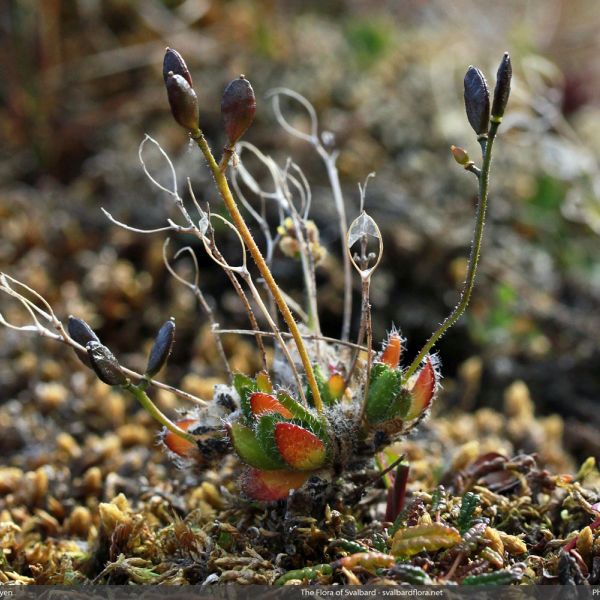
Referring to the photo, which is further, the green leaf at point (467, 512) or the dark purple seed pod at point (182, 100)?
the green leaf at point (467, 512)

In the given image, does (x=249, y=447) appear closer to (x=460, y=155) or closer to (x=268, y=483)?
(x=268, y=483)

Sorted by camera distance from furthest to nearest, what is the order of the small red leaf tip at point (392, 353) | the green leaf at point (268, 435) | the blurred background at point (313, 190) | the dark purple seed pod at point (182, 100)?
1. the blurred background at point (313, 190)
2. the small red leaf tip at point (392, 353)
3. the green leaf at point (268, 435)
4. the dark purple seed pod at point (182, 100)

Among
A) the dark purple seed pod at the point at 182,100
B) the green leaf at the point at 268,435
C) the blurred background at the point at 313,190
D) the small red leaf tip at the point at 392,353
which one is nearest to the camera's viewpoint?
the dark purple seed pod at the point at 182,100

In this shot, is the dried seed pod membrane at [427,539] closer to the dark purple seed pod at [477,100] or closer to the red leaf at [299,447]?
the red leaf at [299,447]

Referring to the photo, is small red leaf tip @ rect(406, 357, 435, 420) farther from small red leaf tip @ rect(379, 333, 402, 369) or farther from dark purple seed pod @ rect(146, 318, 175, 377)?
dark purple seed pod @ rect(146, 318, 175, 377)

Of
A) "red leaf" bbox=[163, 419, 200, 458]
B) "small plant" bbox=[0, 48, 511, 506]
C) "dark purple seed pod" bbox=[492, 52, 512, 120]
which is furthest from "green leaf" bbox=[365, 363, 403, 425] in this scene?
"dark purple seed pod" bbox=[492, 52, 512, 120]

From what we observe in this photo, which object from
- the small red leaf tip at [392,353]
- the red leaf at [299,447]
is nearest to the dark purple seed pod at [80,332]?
the red leaf at [299,447]

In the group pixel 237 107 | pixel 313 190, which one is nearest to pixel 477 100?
pixel 237 107

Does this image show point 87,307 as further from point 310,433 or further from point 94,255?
point 310,433
